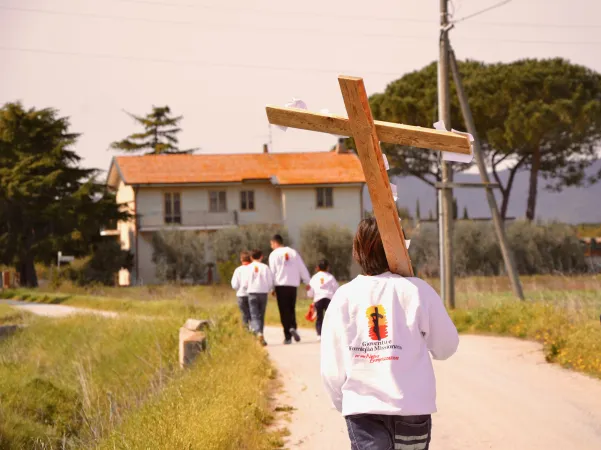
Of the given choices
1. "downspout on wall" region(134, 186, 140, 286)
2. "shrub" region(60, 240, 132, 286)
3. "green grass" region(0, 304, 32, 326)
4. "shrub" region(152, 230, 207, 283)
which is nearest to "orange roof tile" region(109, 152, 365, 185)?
"downspout on wall" region(134, 186, 140, 286)

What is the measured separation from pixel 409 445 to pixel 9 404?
29.9 feet

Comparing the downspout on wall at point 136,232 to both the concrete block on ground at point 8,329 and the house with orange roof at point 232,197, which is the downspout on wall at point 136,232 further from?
the concrete block on ground at point 8,329

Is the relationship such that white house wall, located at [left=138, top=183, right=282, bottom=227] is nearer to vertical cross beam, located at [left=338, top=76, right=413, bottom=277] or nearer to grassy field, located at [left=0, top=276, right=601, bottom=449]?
grassy field, located at [left=0, top=276, right=601, bottom=449]

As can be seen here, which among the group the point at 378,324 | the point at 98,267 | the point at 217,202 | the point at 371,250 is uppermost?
the point at 217,202

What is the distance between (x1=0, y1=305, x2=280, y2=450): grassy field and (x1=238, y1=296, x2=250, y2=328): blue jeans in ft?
0.85

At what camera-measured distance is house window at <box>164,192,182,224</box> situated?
56.7 m

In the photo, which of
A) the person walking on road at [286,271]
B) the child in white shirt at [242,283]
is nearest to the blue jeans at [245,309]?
the child in white shirt at [242,283]

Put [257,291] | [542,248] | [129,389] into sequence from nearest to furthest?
[129,389], [257,291], [542,248]

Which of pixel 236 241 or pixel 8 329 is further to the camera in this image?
pixel 236 241

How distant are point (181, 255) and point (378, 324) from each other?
4781 cm

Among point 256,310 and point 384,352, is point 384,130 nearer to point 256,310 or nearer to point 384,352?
point 384,352

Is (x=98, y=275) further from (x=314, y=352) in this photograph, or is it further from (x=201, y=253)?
(x=314, y=352)

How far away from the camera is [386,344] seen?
4.96 meters

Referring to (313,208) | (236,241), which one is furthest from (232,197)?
(236,241)
